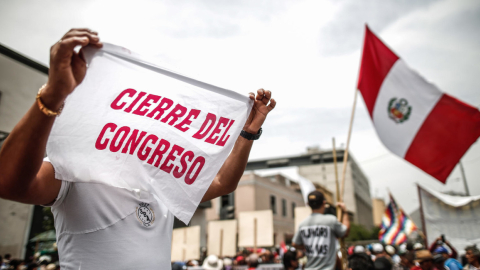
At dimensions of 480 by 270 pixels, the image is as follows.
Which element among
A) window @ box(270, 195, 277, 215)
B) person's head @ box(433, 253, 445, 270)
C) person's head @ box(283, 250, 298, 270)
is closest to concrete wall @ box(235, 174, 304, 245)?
window @ box(270, 195, 277, 215)

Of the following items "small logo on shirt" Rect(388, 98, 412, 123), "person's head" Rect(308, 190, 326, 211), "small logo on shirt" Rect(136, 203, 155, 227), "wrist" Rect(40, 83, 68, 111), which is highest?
"small logo on shirt" Rect(388, 98, 412, 123)

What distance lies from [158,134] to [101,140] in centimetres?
24

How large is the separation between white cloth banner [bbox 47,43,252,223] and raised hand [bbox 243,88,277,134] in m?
0.17

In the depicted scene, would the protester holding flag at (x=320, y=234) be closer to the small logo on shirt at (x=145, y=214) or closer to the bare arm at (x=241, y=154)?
the bare arm at (x=241, y=154)

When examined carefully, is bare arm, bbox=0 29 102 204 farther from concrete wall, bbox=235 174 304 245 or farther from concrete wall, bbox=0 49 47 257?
concrete wall, bbox=235 174 304 245

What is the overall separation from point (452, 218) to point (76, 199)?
969 centimetres

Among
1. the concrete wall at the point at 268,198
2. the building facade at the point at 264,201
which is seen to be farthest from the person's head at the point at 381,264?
the concrete wall at the point at 268,198

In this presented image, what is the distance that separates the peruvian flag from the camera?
589 centimetres

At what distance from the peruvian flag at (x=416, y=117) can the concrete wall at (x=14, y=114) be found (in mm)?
12410

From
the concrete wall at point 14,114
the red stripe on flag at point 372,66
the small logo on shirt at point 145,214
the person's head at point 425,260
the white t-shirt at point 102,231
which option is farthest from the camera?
the concrete wall at point 14,114

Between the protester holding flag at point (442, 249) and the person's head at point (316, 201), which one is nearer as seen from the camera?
the person's head at point (316, 201)

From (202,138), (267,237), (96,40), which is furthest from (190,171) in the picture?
(267,237)

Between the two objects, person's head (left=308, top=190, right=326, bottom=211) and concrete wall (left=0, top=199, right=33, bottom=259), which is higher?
person's head (left=308, top=190, right=326, bottom=211)

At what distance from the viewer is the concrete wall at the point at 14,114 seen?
11.7 meters
